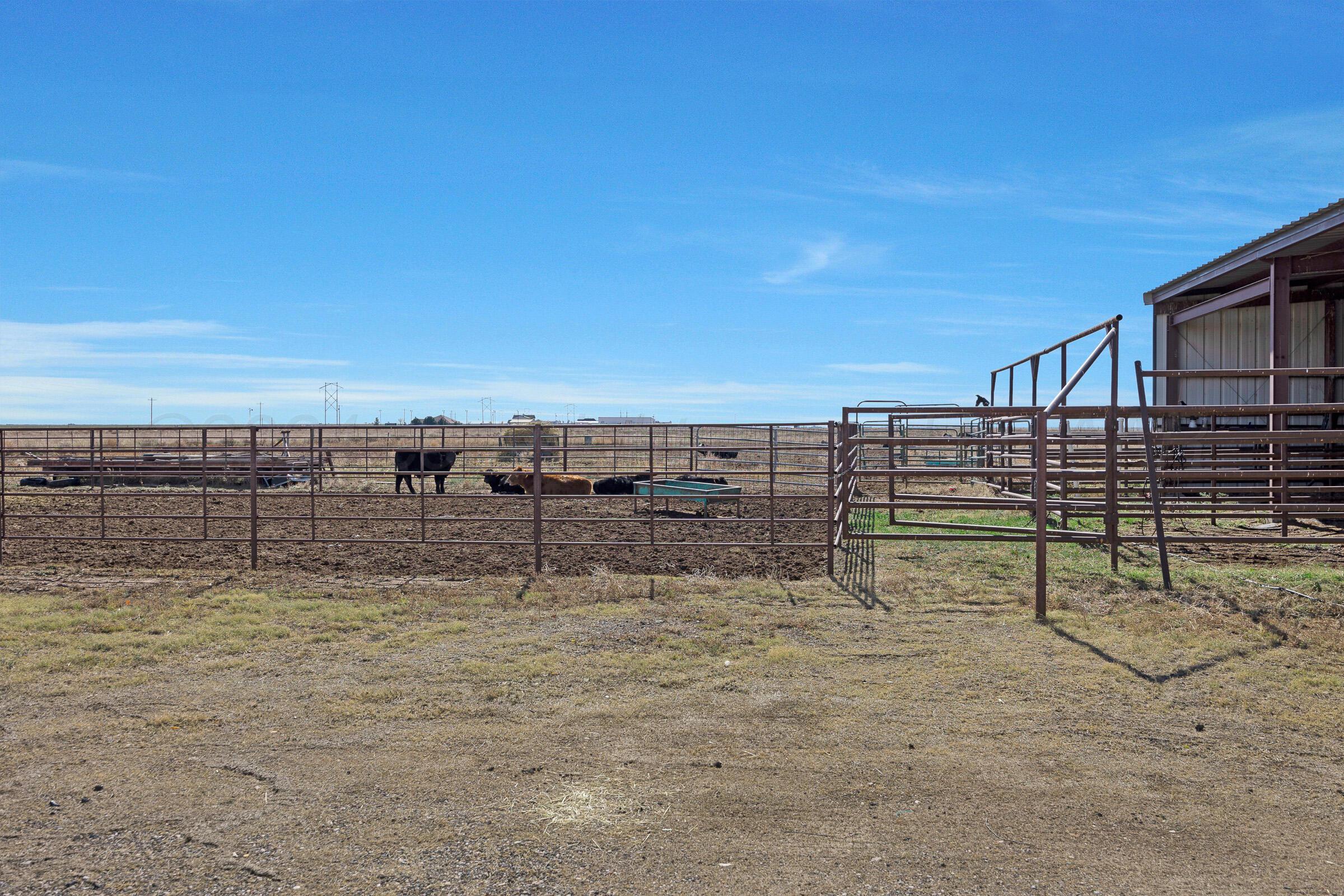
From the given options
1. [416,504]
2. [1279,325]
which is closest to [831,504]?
[1279,325]

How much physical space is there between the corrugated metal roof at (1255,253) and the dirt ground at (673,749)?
24.7 ft

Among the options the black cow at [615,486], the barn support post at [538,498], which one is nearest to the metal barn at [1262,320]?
the barn support post at [538,498]

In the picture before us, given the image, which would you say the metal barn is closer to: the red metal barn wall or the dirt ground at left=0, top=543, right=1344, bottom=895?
the red metal barn wall

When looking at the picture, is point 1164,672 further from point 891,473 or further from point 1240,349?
point 1240,349

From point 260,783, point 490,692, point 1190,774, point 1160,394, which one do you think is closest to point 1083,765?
point 1190,774

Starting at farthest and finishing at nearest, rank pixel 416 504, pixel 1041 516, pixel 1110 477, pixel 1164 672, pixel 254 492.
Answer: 1. pixel 416 504
2. pixel 254 492
3. pixel 1110 477
4. pixel 1041 516
5. pixel 1164 672

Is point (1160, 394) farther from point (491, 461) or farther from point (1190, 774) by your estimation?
point (491, 461)

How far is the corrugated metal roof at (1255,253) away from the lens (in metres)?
12.2

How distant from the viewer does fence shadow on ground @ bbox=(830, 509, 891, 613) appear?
772 cm

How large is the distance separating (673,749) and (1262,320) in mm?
16836

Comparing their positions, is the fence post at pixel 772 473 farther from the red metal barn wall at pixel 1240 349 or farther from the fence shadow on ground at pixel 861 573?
the red metal barn wall at pixel 1240 349

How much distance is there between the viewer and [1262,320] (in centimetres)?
1661

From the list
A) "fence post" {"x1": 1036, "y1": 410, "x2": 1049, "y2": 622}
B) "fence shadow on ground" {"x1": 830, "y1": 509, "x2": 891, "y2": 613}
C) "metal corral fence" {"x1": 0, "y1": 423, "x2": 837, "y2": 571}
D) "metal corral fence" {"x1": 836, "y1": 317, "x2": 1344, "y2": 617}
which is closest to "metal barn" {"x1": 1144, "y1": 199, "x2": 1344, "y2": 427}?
"metal corral fence" {"x1": 836, "y1": 317, "x2": 1344, "y2": 617}

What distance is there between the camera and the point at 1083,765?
399cm
